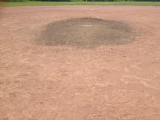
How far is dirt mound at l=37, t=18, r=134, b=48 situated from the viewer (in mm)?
6746

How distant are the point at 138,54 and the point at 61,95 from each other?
3.07 metres

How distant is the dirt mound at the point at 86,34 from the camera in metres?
6.75

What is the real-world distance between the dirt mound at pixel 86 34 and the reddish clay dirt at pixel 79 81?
0.41 metres

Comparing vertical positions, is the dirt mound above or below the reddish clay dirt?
above

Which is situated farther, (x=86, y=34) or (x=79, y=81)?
(x=86, y=34)

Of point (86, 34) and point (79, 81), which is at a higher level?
point (86, 34)

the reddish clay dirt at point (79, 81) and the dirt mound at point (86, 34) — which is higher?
the dirt mound at point (86, 34)

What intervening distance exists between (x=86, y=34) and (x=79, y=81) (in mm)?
3397

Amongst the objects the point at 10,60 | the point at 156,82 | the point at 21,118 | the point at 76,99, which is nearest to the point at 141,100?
the point at 156,82

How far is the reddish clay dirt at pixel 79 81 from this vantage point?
10.6 feet

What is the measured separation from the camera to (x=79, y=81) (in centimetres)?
424

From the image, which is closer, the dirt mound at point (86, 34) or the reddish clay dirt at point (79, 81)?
the reddish clay dirt at point (79, 81)

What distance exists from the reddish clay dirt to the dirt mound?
41 centimetres

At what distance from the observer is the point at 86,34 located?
730 centimetres
